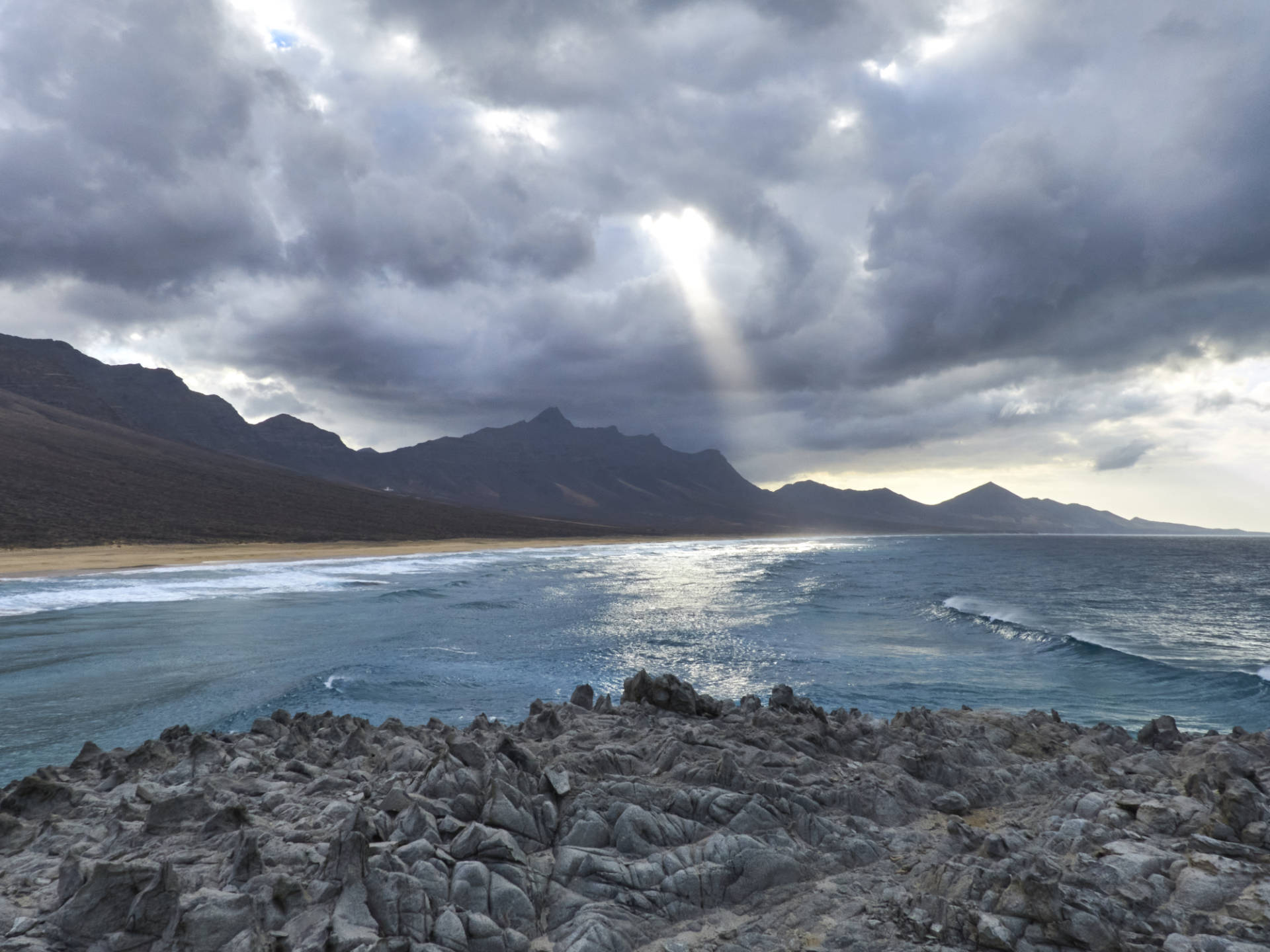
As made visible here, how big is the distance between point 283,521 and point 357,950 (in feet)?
332

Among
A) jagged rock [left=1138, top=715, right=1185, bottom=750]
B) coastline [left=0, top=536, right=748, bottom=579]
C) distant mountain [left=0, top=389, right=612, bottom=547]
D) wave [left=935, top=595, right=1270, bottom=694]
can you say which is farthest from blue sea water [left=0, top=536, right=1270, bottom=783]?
distant mountain [left=0, top=389, right=612, bottom=547]

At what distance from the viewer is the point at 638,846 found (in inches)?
255

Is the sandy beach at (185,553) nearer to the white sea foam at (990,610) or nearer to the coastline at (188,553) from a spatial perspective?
the coastline at (188,553)

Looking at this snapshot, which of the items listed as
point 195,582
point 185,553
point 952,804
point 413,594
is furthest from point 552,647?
point 185,553

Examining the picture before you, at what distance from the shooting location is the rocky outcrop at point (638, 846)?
507 centimetres

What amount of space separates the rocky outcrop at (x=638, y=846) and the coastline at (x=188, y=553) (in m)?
46.1

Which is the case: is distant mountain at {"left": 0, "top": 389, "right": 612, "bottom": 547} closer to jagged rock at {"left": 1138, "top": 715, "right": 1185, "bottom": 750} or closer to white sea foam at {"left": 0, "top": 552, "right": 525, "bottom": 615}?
white sea foam at {"left": 0, "top": 552, "right": 525, "bottom": 615}

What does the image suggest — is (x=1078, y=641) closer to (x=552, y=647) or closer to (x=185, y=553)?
(x=552, y=647)

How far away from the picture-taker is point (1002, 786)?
8.55 m

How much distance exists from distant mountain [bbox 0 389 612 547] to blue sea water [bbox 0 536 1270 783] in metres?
28.8

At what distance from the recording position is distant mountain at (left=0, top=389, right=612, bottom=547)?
222ft

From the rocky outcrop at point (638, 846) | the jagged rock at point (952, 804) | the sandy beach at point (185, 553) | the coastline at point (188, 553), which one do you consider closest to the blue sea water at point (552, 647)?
the sandy beach at point (185, 553)

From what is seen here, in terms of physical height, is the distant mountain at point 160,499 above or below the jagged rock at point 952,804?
above

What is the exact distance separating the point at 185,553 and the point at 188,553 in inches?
8.3
